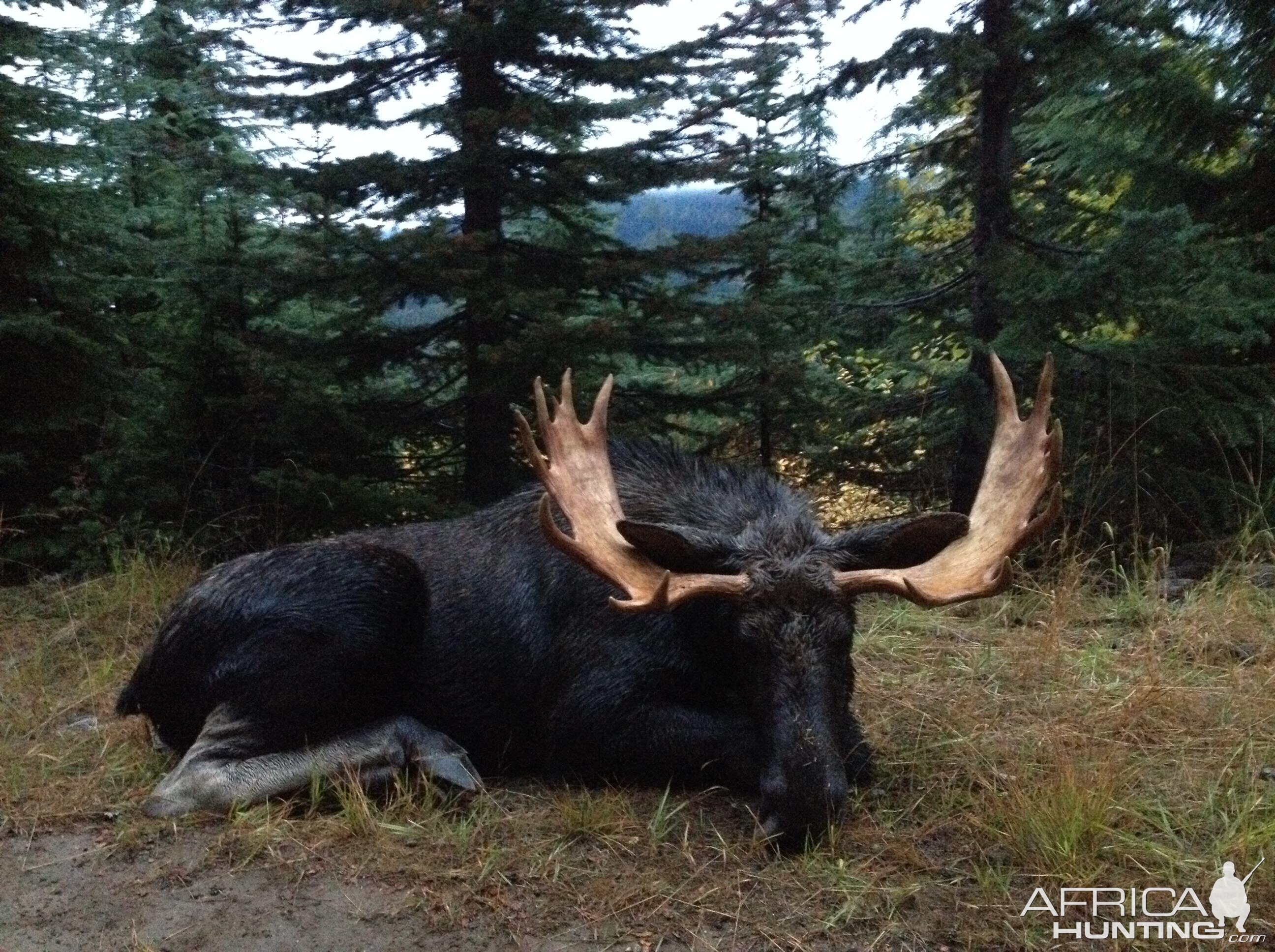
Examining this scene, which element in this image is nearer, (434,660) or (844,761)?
(844,761)

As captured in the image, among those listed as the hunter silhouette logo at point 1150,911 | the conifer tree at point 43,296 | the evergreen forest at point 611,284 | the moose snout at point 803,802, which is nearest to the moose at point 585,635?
the moose snout at point 803,802

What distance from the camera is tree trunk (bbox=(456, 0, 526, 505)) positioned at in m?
6.56

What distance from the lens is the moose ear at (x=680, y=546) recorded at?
354 centimetres

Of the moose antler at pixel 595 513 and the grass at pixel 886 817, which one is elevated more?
the moose antler at pixel 595 513

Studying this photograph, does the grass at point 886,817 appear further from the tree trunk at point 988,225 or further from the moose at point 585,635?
the tree trunk at point 988,225

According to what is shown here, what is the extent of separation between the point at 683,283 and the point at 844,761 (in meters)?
4.21

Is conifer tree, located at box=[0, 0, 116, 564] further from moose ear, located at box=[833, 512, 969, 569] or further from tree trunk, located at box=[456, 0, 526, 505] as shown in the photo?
moose ear, located at box=[833, 512, 969, 569]

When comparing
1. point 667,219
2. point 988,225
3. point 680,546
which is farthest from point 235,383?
point 988,225

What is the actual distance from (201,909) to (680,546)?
1.75m

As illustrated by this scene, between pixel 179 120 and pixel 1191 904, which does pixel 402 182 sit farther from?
pixel 1191 904

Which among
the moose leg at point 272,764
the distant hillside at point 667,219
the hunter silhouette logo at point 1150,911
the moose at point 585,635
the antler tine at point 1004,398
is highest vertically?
the distant hillside at point 667,219

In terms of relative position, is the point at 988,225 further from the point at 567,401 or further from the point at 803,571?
the point at 803,571

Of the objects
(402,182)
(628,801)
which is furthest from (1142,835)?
(402,182)

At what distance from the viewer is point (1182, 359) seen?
22.9ft
